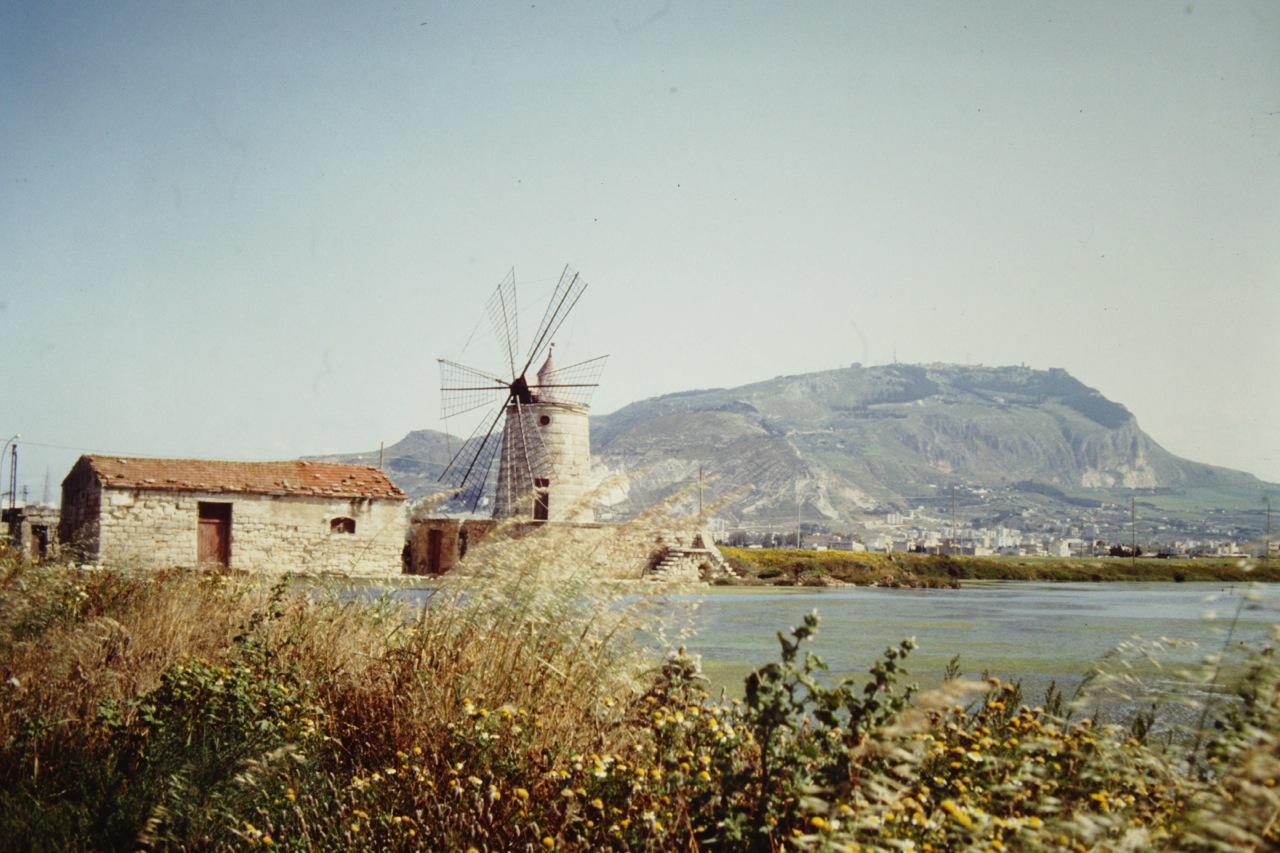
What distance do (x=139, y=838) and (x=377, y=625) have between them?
9.04 feet

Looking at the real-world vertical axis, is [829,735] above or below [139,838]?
above

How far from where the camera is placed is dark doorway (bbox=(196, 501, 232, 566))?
70.2 ft

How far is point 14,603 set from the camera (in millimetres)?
5484

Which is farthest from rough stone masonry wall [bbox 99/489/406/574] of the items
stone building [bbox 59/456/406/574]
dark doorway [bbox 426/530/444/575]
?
dark doorway [bbox 426/530/444/575]

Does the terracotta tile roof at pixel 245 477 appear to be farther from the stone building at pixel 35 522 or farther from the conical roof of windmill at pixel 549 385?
the conical roof of windmill at pixel 549 385

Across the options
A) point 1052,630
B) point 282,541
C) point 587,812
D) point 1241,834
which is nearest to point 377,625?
point 587,812

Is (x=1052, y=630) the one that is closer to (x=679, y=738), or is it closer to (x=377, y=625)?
(x=377, y=625)

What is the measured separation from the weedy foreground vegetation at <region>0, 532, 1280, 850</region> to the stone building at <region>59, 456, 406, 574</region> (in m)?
15.6

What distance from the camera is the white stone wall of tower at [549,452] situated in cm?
2777

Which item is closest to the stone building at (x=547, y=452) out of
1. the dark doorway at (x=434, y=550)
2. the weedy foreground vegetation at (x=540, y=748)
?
the dark doorway at (x=434, y=550)

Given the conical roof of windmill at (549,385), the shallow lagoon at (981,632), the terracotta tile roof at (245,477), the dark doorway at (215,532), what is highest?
the conical roof of windmill at (549,385)

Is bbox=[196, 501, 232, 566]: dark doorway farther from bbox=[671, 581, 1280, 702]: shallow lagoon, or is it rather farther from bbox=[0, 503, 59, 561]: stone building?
bbox=[671, 581, 1280, 702]: shallow lagoon

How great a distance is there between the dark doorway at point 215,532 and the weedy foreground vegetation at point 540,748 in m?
16.5

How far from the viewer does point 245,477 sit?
870 inches
